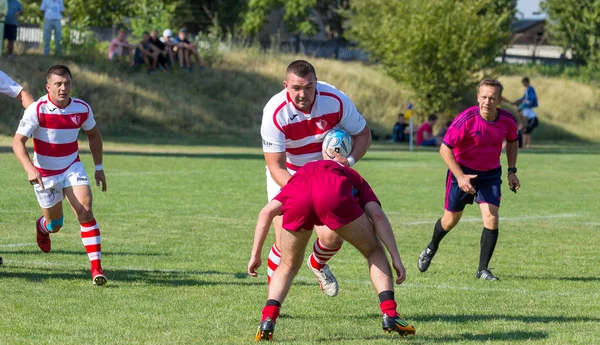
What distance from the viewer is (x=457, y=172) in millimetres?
10328

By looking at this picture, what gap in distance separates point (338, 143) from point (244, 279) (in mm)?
2722

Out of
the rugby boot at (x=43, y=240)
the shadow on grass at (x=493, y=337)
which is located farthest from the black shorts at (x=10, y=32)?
the shadow on grass at (x=493, y=337)

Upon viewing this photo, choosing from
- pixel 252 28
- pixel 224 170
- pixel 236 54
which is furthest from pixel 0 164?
pixel 252 28

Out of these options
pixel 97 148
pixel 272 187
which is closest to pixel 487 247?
pixel 272 187

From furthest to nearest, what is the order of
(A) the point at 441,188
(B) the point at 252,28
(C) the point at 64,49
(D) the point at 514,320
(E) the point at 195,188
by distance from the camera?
(B) the point at 252,28 → (C) the point at 64,49 → (A) the point at 441,188 → (E) the point at 195,188 → (D) the point at 514,320

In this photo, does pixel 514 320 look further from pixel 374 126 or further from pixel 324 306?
pixel 374 126

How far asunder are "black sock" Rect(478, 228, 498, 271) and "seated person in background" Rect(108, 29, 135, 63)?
29.7m

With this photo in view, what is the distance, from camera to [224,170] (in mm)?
23469

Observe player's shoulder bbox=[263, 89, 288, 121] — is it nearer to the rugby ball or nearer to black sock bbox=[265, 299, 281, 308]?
the rugby ball

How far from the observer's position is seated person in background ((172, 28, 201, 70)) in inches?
1567

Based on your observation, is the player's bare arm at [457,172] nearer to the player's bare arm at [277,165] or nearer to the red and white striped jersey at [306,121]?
the red and white striped jersey at [306,121]

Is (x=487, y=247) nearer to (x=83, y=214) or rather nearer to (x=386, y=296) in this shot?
(x=386, y=296)

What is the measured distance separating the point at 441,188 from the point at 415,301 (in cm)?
1243

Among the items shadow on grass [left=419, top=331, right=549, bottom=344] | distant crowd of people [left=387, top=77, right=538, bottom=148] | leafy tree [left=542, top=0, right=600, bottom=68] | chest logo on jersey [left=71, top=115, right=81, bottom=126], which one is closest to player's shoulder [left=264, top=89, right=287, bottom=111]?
shadow on grass [left=419, top=331, right=549, bottom=344]
